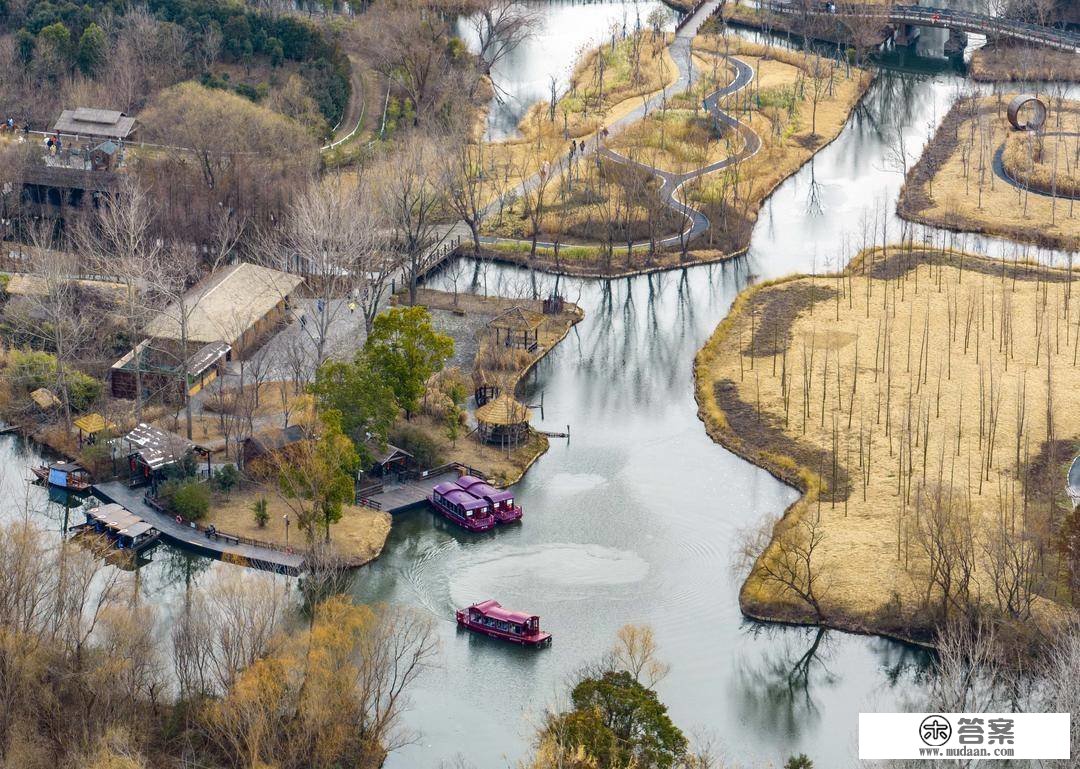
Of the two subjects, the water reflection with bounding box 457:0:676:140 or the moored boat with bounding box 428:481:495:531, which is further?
the water reflection with bounding box 457:0:676:140

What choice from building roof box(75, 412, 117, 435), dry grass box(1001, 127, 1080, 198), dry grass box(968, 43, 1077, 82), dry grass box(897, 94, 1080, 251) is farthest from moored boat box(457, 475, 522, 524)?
dry grass box(968, 43, 1077, 82)

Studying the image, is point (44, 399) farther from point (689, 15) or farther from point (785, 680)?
point (689, 15)

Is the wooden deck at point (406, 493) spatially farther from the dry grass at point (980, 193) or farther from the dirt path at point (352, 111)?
the dry grass at point (980, 193)

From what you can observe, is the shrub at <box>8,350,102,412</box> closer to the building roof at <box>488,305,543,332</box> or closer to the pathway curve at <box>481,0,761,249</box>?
the building roof at <box>488,305,543,332</box>

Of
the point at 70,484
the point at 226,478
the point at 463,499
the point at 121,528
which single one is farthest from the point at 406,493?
the point at 70,484

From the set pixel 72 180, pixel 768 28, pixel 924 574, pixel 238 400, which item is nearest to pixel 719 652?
pixel 924 574

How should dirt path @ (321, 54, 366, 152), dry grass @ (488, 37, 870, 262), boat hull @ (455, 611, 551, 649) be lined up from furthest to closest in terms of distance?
dirt path @ (321, 54, 366, 152) < dry grass @ (488, 37, 870, 262) < boat hull @ (455, 611, 551, 649)
